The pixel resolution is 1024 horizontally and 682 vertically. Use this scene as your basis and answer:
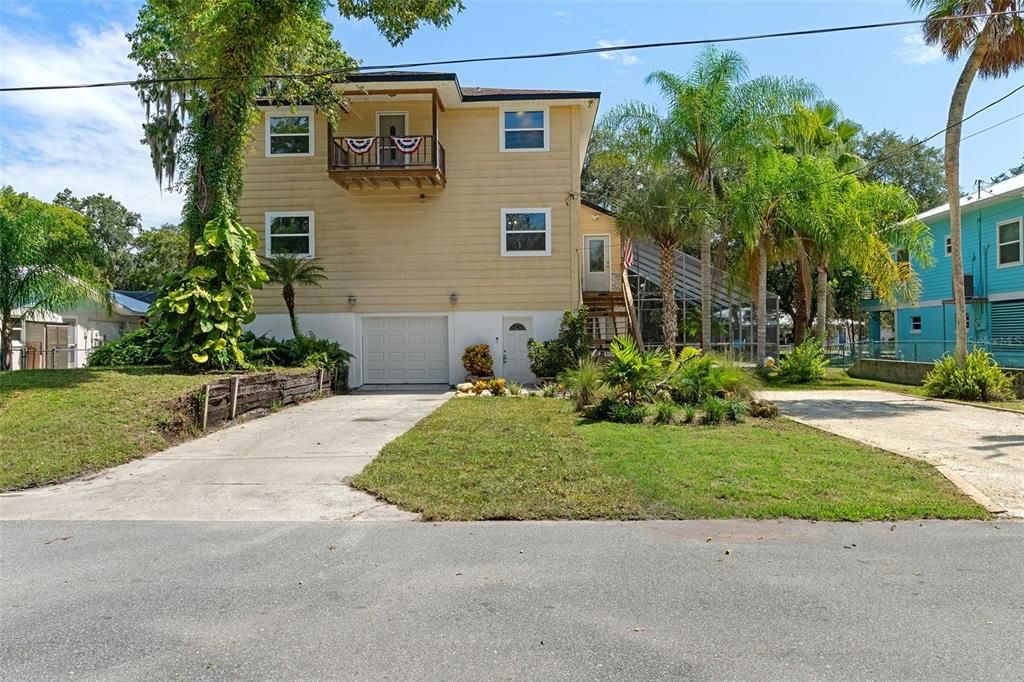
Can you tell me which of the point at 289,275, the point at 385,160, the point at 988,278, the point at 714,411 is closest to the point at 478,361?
the point at 289,275

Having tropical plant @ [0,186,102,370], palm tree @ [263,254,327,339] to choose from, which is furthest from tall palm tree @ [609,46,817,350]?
tropical plant @ [0,186,102,370]

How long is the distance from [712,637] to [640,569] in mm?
1144

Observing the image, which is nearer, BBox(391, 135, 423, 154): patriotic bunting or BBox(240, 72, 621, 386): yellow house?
BBox(391, 135, 423, 154): patriotic bunting

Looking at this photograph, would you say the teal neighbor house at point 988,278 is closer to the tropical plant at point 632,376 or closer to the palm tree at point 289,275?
the tropical plant at point 632,376

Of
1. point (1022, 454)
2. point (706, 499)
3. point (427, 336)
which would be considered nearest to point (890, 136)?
point (427, 336)

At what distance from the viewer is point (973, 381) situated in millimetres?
16391

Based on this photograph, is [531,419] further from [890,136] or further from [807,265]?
[890,136]

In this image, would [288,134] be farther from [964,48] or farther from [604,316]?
[964,48]

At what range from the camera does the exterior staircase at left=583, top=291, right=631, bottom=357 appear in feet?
71.2

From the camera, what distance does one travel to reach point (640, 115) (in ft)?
71.9

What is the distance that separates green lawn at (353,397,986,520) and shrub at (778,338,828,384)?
39.1ft

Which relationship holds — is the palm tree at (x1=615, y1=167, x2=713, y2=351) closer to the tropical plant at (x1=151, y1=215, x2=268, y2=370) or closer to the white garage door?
the white garage door

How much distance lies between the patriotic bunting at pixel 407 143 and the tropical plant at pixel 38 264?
8624 millimetres

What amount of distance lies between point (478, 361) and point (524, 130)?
24.3 ft
